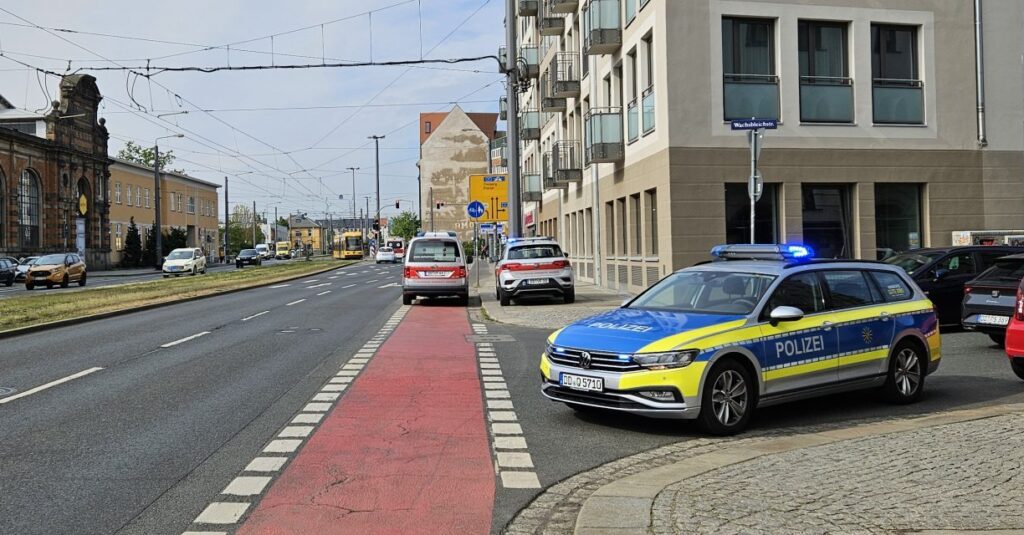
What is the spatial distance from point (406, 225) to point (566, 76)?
10313 cm

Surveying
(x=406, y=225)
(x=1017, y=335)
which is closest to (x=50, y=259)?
(x=1017, y=335)

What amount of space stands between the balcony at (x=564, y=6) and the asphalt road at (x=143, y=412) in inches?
820

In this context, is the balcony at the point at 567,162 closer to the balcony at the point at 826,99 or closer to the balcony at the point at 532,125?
the balcony at the point at 532,125

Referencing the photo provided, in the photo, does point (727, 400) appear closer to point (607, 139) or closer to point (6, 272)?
point (607, 139)

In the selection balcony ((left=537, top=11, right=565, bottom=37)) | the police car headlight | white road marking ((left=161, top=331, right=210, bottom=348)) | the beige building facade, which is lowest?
white road marking ((left=161, top=331, right=210, bottom=348))

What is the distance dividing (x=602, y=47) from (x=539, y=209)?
24.2 m

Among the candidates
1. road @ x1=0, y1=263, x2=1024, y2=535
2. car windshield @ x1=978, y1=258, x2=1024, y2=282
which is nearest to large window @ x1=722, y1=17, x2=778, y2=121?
road @ x1=0, y1=263, x2=1024, y2=535

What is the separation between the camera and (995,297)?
12.7 m

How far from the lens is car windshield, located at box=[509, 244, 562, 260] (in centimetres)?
2369

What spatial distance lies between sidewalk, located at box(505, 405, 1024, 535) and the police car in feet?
1.58

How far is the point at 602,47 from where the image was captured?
91.0 feet

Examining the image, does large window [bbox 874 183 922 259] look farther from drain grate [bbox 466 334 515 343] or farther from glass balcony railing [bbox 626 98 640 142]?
drain grate [bbox 466 334 515 343]

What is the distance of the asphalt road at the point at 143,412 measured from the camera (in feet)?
17.8

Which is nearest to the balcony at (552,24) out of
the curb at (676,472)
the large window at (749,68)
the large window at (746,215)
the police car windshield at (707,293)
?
the large window at (749,68)
